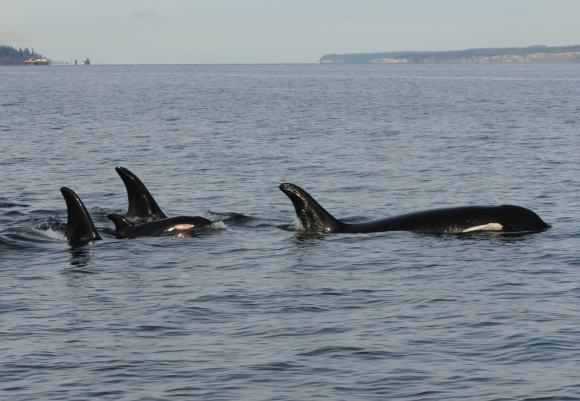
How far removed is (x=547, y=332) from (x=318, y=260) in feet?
20.0

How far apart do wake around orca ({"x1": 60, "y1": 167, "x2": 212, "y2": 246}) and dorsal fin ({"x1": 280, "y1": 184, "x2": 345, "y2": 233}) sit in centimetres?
217

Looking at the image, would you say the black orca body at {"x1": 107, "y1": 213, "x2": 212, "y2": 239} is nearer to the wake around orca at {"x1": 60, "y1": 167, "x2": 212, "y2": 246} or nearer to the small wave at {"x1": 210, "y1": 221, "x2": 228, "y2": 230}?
the wake around orca at {"x1": 60, "y1": 167, "x2": 212, "y2": 246}

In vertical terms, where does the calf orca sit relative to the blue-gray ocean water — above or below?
above

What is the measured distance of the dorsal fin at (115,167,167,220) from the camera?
23.0 metres

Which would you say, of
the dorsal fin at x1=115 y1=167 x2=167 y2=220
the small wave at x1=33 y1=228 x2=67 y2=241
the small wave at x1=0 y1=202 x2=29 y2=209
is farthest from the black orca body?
the small wave at x1=0 y1=202 x2=29 y2=209

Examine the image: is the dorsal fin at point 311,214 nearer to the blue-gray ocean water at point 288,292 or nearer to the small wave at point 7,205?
the blue-gray ocean water at point 288,292

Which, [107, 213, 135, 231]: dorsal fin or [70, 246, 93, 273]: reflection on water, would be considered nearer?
[70, 246, 93, 273]: reflection on water

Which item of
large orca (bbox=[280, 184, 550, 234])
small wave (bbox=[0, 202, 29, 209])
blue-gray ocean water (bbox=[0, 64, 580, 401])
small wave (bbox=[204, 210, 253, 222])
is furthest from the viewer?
small wave (bbox=[0, 202, 29, 209])

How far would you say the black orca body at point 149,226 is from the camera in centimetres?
2155

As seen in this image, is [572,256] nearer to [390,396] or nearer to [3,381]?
[390,396]

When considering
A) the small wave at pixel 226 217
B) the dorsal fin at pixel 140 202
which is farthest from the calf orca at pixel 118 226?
the small wave at pixel 226 217

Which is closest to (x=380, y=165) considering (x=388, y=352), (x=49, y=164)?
(x=49, y=164)

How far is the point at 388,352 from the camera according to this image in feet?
43.3

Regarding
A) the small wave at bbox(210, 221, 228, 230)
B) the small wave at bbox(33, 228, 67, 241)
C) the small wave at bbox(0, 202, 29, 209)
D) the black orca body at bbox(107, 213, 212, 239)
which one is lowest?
the small wave at bbox(0, 202, 29, 209)
